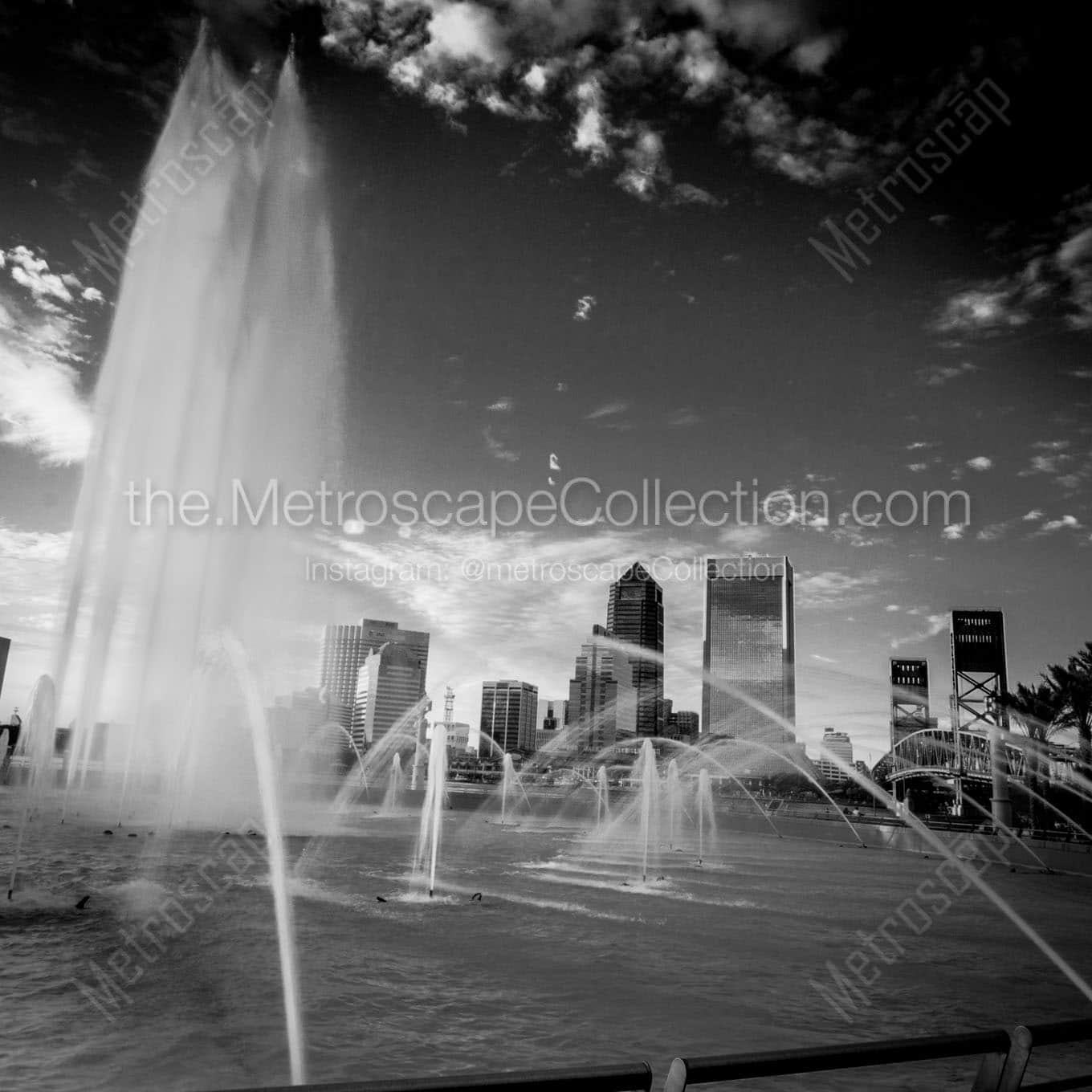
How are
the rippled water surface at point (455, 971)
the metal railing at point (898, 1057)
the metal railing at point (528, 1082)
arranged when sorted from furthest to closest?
the rippled water surface at point (455, 971)
the metal railing at point (898, 1057)
the metal railing at point (528, 1082)

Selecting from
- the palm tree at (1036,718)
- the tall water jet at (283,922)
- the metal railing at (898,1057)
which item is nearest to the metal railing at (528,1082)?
the metal railing at (898,1057)

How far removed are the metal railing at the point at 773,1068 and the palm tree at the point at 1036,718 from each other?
6469 cm

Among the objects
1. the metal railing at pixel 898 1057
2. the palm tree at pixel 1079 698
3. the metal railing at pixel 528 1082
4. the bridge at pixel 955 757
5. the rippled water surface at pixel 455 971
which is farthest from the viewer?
the bridge at pixel 955 757

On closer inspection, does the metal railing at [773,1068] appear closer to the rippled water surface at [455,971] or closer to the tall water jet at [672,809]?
the rippled water surface at [455,971]

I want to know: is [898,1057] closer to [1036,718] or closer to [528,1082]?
[528,1082]

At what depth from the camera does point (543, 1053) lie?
12086 millimetres

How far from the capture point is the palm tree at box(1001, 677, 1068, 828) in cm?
6106

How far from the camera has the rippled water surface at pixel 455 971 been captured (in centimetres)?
1190

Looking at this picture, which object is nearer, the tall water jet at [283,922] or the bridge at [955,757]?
the tall water jet at [283,922]

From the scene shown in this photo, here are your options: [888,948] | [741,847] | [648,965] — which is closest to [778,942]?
[888,948]

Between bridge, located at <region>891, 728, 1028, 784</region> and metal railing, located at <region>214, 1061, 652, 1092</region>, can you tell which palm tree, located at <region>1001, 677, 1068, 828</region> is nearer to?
bridge, located at <region>891, 728, 1028, 784</region>

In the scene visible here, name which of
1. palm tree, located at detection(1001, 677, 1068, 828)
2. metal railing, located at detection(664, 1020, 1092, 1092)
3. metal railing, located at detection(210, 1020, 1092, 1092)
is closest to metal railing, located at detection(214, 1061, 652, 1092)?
metal railing, located at detection(210, 1020, 1092, 1092)

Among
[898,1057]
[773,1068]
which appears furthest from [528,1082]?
[898,1057]

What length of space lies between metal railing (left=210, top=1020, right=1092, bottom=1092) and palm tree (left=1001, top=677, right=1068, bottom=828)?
64.7 m
